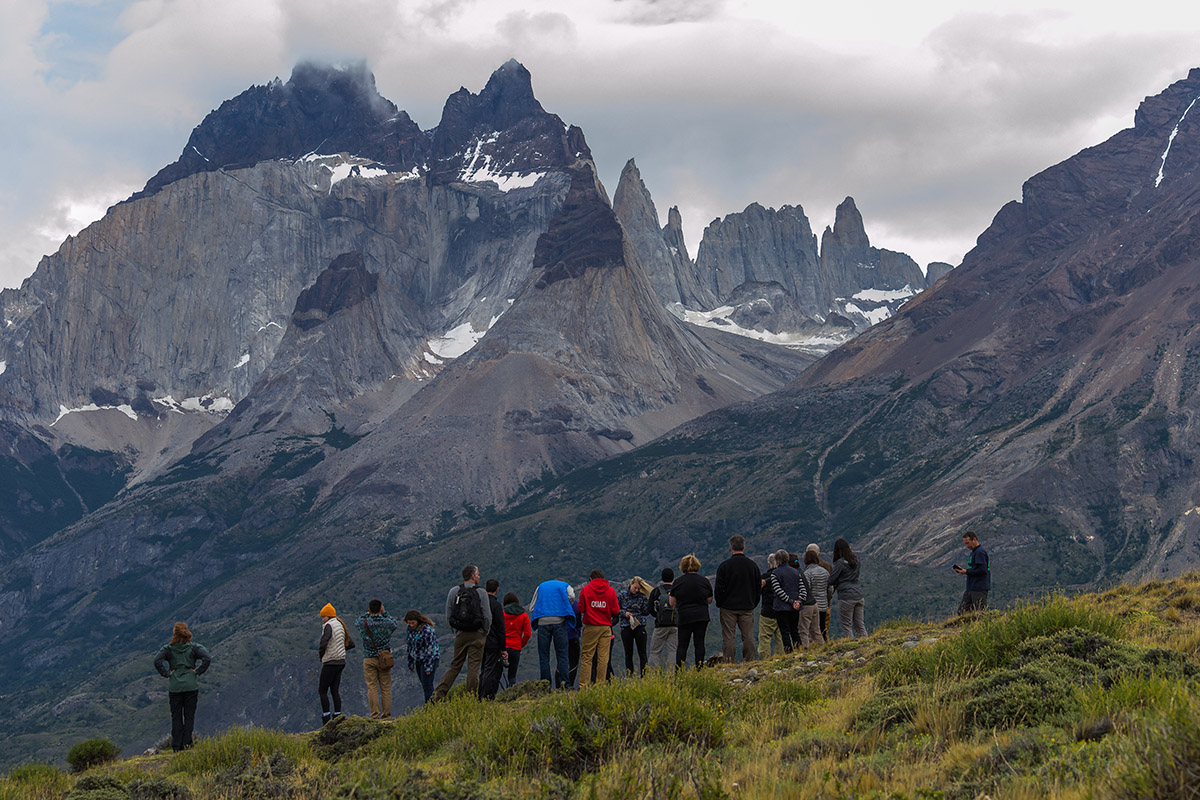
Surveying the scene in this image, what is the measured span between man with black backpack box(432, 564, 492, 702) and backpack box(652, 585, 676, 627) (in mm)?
4010

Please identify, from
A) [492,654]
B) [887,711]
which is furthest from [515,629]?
[887,711]

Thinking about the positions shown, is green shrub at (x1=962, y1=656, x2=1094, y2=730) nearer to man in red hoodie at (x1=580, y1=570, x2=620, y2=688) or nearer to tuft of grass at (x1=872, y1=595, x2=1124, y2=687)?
tuft of grass at (x1=872, y1=595, x2=1124, y2=687)

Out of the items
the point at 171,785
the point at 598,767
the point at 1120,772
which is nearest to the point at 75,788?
the point at 171,785

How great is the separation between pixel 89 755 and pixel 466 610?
9159 millimetres

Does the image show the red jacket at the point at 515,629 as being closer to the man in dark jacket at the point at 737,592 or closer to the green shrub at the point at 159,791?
the man in dark jacket at the point at 737,592

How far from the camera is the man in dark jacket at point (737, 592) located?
23594 mm

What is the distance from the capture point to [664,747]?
13.1m

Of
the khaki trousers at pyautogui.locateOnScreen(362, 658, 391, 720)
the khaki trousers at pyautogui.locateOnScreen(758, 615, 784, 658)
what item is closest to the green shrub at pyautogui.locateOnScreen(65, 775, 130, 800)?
the khaki trousers at pyautogui.locateOnScreen(362, 658, 391, 720)

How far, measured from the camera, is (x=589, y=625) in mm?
22922

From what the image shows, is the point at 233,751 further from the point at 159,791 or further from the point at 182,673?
the point at 182,673

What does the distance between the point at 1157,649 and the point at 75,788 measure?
585 inches

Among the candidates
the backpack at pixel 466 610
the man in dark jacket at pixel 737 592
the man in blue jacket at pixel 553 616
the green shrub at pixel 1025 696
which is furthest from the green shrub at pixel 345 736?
the green shrub at pixel 1025 696

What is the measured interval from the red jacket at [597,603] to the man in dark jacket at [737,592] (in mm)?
2305

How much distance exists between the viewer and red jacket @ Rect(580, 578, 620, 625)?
894 inches
